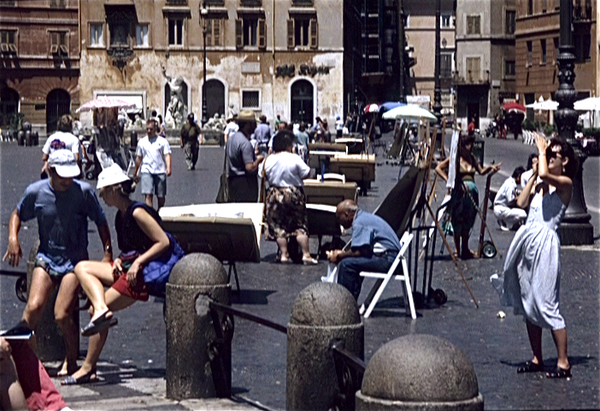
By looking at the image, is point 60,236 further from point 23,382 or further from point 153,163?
point 153,163

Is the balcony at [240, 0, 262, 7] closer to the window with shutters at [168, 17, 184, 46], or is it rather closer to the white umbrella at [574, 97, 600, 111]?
the window with shutters at [168, 17, 184, 46]

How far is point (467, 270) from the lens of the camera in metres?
14.8

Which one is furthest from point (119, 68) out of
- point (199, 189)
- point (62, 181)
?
point (62, 181)

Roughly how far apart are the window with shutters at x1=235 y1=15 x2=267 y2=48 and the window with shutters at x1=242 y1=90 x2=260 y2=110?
2802 mm

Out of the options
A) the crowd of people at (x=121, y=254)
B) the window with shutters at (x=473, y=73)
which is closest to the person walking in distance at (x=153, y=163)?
the crowd of people at (x=121, y=254)

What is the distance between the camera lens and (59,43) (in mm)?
84312

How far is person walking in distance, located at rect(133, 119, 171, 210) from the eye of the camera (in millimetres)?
19906

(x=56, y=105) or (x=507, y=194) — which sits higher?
(x=56, y=105)

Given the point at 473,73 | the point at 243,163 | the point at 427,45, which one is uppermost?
the point at 427,45

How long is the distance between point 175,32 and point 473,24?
25.8 m

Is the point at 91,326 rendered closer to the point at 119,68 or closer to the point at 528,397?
the point at 528,397

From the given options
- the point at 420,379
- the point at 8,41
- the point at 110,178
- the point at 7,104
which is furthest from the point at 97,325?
the point at 8,41

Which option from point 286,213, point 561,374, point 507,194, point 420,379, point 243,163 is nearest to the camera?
point 420,379

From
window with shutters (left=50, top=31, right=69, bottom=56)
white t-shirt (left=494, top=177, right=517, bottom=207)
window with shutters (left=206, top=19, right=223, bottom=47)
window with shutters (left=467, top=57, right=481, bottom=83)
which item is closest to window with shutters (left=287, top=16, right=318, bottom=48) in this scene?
window with shutters (left=206, top=19, right=223, bottom=47)
